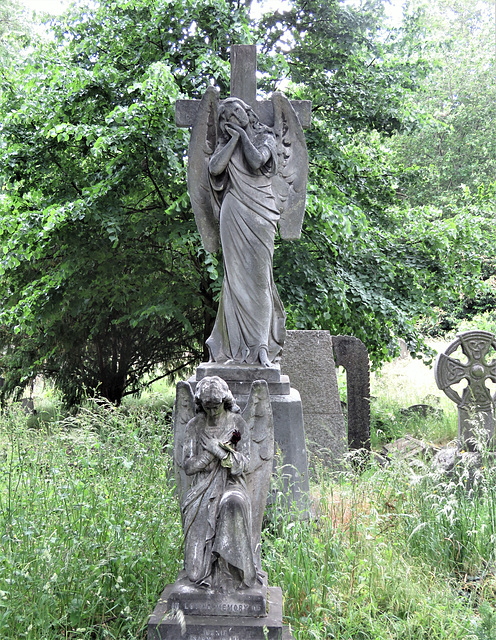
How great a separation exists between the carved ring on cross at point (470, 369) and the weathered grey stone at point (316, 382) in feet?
4.03

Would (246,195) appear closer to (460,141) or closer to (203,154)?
(203,154)

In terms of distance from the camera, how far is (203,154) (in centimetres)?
485

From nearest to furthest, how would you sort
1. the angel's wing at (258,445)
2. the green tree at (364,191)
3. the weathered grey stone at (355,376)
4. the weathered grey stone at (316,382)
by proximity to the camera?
1. the angel's wing at (258,445)
2. the weathered grey stone at (316,382)
3. the weathered grey stone at (355,376)
4. the green tree at (364,191)

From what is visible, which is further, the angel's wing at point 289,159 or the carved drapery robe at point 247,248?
the angel's wing at point 289,159

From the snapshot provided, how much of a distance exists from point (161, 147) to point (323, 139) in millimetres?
2646

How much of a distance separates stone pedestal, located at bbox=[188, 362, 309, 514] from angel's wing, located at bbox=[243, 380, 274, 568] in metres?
1.23

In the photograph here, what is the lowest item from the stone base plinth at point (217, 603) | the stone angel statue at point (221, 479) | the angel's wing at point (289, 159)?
the stone base plinth at point (217, 603)

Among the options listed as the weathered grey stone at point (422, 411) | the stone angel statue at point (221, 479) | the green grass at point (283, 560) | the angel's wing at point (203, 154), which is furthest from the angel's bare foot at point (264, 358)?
the weathered grey stone at point (422, 411)

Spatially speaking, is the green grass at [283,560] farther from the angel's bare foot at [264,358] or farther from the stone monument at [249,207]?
the angel's bare foot at [264,358]

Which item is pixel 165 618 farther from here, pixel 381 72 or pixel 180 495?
pixel 381 72

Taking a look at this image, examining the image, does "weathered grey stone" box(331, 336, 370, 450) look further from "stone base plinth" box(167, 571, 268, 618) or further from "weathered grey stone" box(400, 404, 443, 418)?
"stone base plinth" box(167, 571, 268, 618)

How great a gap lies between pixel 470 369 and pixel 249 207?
2.53m

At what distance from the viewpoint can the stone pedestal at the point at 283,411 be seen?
438cm

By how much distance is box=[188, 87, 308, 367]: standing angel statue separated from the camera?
4.64 meters
